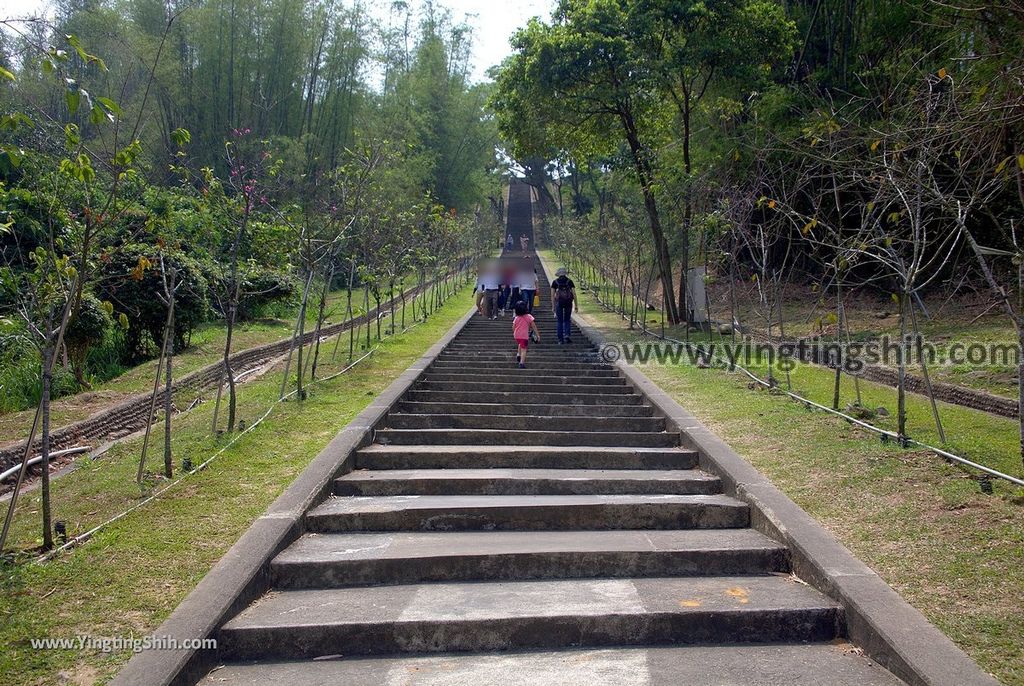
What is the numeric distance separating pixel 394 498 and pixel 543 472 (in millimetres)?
1235

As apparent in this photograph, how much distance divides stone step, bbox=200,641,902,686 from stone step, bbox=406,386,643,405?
507 centimetres

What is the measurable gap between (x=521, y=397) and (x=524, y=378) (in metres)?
1.24

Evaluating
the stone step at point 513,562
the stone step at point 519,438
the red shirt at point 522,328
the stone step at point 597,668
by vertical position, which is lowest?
the stone step at point 597,668

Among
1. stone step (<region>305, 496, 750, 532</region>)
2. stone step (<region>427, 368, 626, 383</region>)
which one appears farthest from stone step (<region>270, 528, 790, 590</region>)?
stone step (<region>427, 368, 626, 383</region>)

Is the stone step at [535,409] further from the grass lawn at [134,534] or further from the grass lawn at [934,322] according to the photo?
the grass lawn at [934,322]

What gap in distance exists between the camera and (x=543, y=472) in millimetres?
6578

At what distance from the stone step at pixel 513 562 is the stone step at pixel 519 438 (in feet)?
7.65

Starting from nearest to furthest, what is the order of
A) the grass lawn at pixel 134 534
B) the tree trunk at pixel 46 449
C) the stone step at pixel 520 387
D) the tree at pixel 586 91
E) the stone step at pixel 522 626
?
the grass lawn at pixel 134 534
the stone step at pixel 522 626
the tree trunk at pixel 46 449
the stone step at pixel 520 387
the tree at pixel 586 91

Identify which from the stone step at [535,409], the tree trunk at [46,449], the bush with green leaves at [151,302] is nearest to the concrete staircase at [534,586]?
the tree trunk at [46,449]

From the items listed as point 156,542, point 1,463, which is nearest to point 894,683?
point 156,542

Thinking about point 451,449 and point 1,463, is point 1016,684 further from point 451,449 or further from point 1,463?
point 1,463

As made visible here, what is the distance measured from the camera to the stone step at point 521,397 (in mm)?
9109

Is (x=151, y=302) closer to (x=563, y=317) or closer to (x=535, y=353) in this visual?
(x=535, y=353)

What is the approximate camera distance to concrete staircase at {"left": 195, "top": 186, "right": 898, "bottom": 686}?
395 cm
